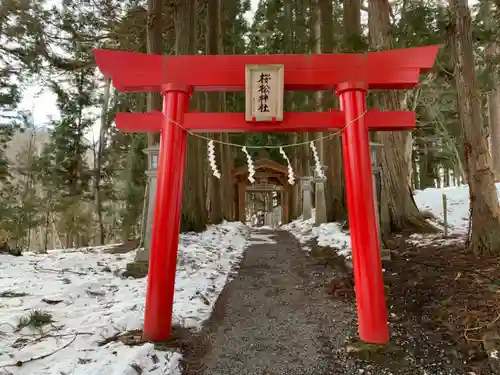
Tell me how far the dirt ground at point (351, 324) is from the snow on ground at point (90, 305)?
0.36 metres

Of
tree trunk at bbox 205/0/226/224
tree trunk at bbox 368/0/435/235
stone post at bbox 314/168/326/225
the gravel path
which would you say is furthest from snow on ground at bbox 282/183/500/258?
tree trunk at bbox 205/0/226/224

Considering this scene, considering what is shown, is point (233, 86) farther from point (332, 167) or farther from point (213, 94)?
point (213, 94)

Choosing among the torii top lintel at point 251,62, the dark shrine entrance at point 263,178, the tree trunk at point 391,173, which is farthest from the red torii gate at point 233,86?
the dark shrine entrance at point 263,178

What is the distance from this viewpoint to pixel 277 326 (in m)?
4.04

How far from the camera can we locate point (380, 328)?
3.40 meters

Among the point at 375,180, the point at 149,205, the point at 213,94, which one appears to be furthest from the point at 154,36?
the point at 375,180

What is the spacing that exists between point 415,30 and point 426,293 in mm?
5038

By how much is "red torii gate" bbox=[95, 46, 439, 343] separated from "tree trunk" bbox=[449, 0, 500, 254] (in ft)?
5.89

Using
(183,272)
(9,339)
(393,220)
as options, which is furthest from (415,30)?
(9,339)

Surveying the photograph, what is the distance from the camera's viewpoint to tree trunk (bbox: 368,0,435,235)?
7.32 m

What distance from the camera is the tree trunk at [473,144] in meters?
4.86

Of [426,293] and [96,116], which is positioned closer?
[426,293]

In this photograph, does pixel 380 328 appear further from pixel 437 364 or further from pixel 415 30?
pixel 415 30

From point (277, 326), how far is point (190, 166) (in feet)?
20.4
